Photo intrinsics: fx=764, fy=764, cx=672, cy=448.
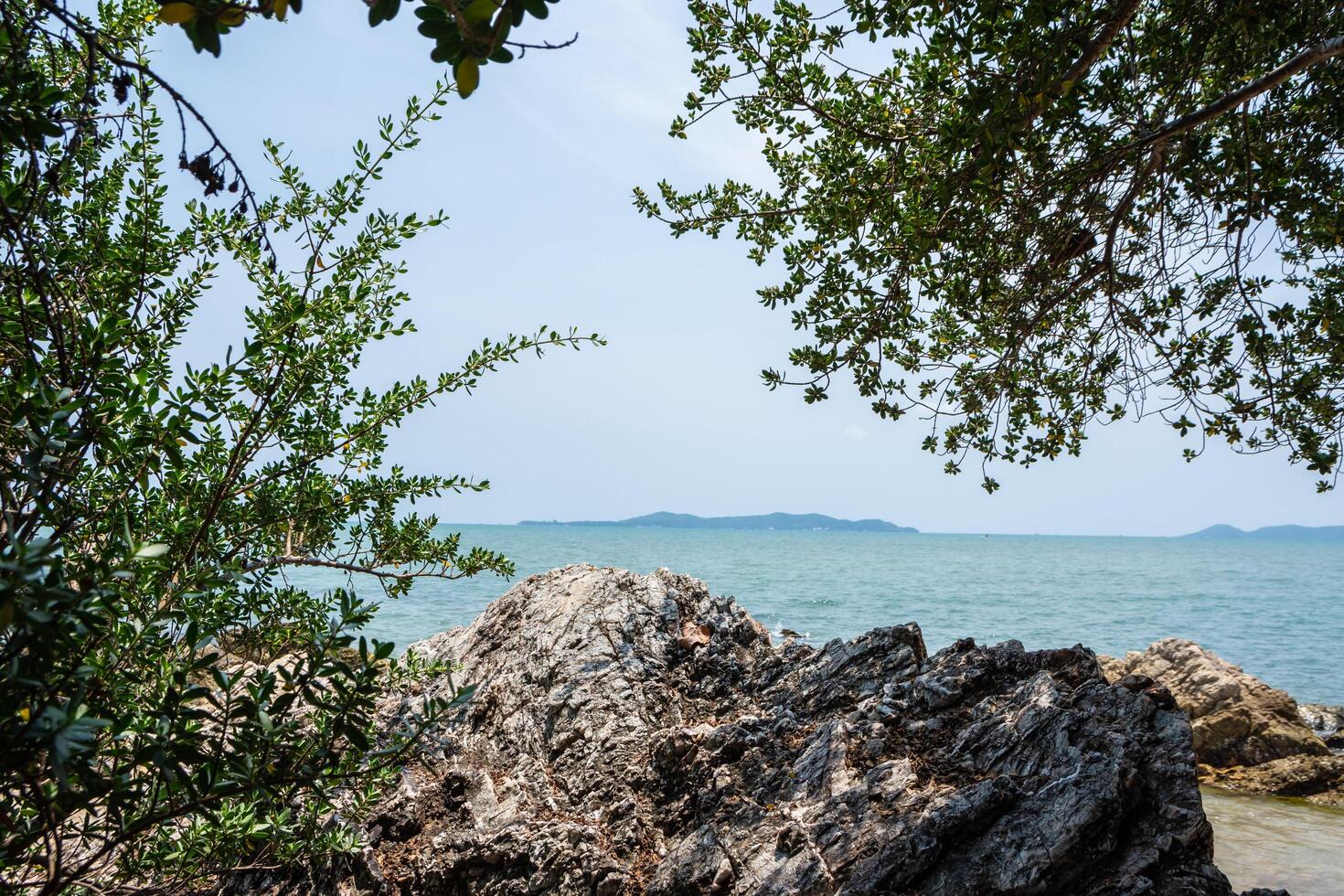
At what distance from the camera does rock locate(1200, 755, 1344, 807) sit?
12.9 m

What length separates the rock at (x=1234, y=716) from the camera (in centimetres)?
1380

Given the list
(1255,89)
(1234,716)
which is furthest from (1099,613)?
(1255,89)

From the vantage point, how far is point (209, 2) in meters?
2.10

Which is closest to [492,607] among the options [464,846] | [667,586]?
[667,586]

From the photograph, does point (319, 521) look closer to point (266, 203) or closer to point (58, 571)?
point (266, 203)

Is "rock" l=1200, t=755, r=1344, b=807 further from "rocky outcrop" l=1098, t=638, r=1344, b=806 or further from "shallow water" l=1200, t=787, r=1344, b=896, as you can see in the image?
"shallow water" l=1200, t=787, r=1344, b=896

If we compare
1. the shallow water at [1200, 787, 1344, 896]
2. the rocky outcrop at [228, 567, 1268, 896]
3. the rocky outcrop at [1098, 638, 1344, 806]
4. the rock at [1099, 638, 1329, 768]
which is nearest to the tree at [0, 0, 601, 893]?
the rocky outcrop at [228, 567, 1268, 896]

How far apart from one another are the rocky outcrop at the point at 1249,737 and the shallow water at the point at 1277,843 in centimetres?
60

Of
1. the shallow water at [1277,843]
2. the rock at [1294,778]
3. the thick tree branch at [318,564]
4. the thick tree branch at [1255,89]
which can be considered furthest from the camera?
the rock at [1294,778]

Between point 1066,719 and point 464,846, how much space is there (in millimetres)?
4956

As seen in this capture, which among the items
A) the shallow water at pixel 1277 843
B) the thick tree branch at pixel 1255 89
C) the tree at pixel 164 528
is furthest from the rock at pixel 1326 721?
the tree at pixel 164 528

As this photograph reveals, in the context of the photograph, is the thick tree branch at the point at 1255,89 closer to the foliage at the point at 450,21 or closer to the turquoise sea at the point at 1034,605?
the foliage at the point at 450,21

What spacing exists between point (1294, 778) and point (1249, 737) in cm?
104

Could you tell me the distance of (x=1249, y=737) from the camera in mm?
13992
